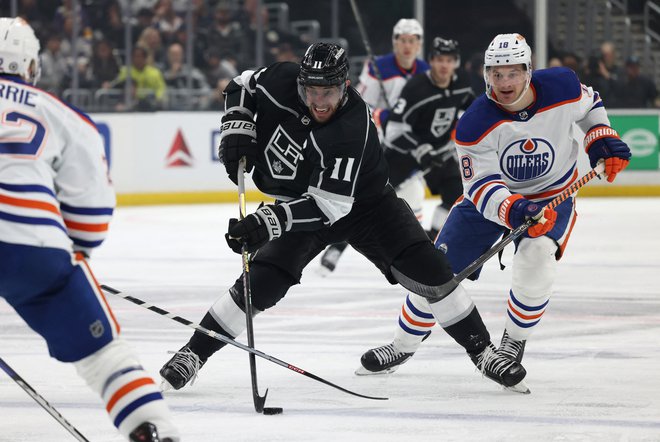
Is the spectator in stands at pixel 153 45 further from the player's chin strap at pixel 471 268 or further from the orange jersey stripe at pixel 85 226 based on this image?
the orange jersey stripe at pixel 85 226

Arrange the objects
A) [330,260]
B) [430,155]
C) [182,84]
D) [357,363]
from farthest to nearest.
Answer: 1. [182,84]
2. [430,155]
3. [330,260]
4. [357,363]

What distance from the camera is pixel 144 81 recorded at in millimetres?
10562

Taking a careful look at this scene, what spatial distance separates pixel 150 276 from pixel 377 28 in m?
5.27

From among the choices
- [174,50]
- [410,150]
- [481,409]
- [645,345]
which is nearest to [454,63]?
[410,150]

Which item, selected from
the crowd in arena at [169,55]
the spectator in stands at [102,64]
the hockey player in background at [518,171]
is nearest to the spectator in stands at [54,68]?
the crowd in arena at [169,55]

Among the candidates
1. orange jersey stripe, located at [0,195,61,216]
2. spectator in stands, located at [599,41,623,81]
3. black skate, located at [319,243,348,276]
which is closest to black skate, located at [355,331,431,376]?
orange jersey stripe, located at [0,195,61,216]

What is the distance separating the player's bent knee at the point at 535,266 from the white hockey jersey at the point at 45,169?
1728 mm

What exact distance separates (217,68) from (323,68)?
7592 mm

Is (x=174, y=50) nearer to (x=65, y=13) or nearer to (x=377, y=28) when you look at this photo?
(x=65, y=13)

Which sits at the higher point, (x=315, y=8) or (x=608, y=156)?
(x=608, y=156)

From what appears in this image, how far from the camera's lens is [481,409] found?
3678 mm

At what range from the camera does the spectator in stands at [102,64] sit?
34.3 ft

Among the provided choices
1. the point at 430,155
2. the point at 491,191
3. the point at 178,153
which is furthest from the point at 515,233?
the point at 178,153

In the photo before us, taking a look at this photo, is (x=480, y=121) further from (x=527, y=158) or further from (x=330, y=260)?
(x=330, y=260)
